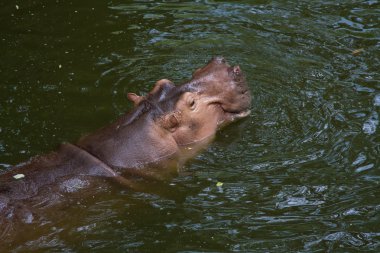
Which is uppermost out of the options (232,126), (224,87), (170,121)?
(224,87)

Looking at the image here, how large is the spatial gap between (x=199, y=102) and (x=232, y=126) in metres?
0.55

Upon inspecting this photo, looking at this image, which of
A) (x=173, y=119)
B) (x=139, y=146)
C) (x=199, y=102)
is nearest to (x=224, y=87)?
(x=199, y=102)

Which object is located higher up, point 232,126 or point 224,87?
point 224,87

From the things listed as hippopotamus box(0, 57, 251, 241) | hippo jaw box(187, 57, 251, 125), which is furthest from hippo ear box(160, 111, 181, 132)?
hippo jaw box(187, 57, 251, 125)

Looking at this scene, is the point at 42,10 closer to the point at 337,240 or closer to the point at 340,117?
the point at 340,117

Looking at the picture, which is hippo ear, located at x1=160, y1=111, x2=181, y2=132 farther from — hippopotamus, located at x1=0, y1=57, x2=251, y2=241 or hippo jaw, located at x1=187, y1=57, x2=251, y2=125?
hippo jaw, located at x1=187, y1=57, x2=251, y2=125

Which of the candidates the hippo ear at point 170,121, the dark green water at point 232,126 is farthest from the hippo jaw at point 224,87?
the hippo ear at point 170,121

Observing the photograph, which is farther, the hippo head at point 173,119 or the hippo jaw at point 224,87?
the hippo jaw at point 224,87

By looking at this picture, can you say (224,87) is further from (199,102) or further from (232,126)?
(232,126)

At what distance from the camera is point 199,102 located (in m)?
6.71

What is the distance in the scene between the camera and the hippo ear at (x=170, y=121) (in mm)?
6426

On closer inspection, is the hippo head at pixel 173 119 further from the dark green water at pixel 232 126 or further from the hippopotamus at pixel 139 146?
the dark green water at pixel 232 126

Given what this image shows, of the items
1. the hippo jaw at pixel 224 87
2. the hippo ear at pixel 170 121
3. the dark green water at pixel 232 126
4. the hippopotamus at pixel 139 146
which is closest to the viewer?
the dark green water at pixel 232 126

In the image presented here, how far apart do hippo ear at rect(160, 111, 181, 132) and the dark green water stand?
419mm
